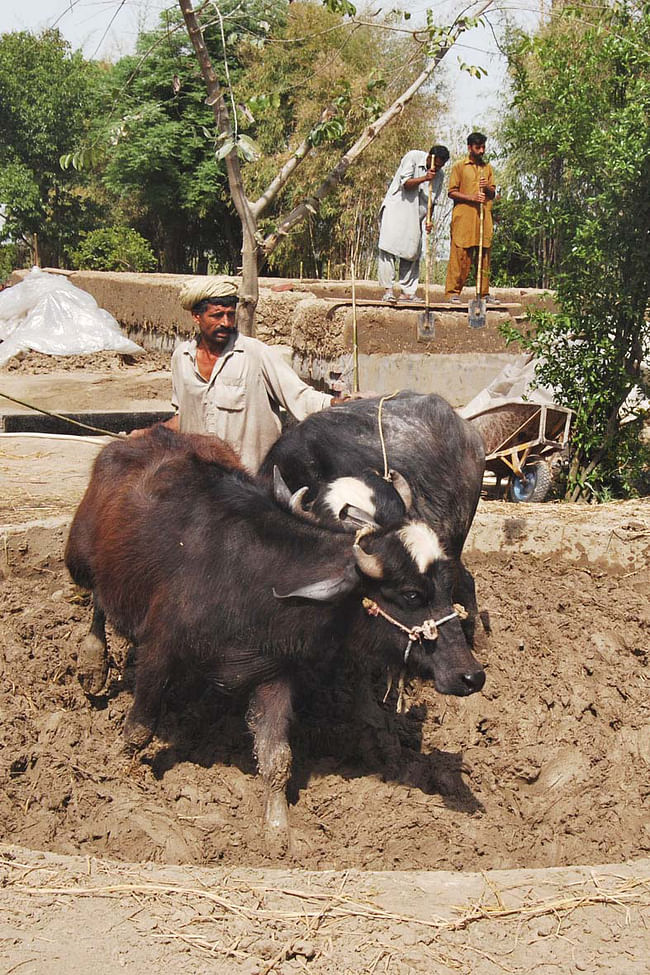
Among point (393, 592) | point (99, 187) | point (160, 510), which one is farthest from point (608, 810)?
point (99, 187)

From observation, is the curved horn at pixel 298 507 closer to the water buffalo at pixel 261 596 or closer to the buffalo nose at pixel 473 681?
the water buffalo at pixel 261 596

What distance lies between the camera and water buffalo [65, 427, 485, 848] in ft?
13.9

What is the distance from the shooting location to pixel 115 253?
83.4 ft

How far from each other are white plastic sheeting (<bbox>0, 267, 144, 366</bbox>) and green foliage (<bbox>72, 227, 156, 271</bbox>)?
6461 mm

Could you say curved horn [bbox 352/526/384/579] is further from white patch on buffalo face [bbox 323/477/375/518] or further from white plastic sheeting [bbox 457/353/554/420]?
white plastic sheeting [bbox 457/353/554/420]

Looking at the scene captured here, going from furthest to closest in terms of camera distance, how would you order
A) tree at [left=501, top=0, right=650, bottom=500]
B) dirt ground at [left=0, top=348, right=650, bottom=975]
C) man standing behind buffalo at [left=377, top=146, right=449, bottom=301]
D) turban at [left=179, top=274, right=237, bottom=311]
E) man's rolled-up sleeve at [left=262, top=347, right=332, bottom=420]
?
1. man standing behind buffalo at [left=377, top=146, right=449, bottom=301]
2. tree at [left=501, top=0, right=650, bottom=500]
3. man's rolled-up sleeve at [left=262, top=347, right=332, bottom=420]
4. turban at [left=179, top=274, right=237, bottom=311]
5. dirt ground at [left=0, top=348, right=650, bottom=975]

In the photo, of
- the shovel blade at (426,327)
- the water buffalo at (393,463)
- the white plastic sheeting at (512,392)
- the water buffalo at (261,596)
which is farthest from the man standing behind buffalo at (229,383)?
the shovel blade at (426,327)

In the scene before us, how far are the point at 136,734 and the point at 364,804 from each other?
1.04 meters

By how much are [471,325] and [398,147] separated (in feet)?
38.9

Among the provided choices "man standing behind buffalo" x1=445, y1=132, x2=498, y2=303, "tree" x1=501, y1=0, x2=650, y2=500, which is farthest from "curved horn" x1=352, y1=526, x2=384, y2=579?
"man standing behind buffalo" x1=445, y1=132, x2=498, y2=303

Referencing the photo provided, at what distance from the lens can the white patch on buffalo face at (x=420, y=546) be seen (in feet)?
13.7

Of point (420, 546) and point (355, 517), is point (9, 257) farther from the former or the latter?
point (420, 546)

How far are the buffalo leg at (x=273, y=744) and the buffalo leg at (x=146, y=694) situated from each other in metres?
0.42

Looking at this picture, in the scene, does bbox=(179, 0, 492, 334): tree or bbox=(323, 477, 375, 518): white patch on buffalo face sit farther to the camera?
bbox=(179, 0, 492, 334): tree
